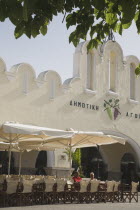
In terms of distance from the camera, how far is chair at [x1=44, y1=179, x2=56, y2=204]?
1455 centimetres

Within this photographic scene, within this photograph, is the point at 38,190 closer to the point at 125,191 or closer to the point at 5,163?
the point at 125,191

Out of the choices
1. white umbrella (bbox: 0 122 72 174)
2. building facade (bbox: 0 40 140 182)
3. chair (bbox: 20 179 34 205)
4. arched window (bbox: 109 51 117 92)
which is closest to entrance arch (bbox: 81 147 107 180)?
building facade (bbox: 0 40 140 182)

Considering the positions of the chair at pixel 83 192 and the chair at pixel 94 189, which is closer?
the chair at pixel 83 192

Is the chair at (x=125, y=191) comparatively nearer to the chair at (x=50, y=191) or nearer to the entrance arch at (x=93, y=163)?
the chair at (x=50, y=191)

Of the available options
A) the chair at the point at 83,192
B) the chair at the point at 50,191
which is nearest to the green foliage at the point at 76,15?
the chair at the point at 50,191

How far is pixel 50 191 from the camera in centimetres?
1473

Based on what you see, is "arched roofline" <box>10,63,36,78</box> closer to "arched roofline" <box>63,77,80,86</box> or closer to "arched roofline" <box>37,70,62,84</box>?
"arched roofline" <box>37,70,62,84</box>

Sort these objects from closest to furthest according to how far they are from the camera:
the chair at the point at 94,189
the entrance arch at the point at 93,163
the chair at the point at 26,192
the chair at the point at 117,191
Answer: the chair at the point at 26,192, the chair at the point at 94,189, the chair at the point at 117,191, the entrance arch at the point at 93,163

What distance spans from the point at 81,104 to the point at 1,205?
10.5 metres

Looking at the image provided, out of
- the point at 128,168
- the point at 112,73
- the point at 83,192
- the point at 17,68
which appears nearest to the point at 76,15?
the point at 83,192

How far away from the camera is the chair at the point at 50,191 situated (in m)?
14.6

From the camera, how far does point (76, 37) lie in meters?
6.12

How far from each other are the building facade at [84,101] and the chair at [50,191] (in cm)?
566

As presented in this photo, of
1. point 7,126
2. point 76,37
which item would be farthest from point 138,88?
point 76,37
